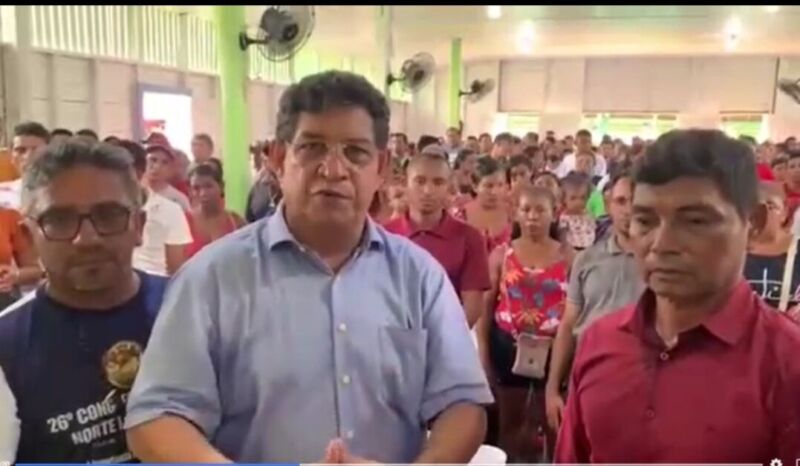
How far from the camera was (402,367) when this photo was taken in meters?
1.28

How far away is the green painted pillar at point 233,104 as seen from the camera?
6609 millimetres

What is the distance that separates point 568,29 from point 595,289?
34.8 feet

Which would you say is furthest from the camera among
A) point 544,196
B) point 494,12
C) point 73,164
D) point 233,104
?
point 494,12

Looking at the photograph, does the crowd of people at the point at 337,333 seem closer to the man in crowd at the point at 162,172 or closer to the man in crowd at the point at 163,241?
the man in crowd at the point at 163,241

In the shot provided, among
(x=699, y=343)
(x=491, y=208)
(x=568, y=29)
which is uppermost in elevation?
(x=568, y=29)

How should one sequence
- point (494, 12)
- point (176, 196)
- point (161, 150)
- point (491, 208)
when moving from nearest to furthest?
point (491, 208) < point (176, 196) < point (161, 150) < point (494, 12)

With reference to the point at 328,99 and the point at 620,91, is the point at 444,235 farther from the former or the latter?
the point at 620,91

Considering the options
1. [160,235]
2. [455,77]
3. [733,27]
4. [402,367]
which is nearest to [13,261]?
[160,235]

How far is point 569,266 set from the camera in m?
2.96

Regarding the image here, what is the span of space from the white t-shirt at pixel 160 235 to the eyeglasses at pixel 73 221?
6.38 feet

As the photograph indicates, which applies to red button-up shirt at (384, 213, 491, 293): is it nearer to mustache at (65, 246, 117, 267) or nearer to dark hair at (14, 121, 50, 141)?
mustache at (65, 246, 117, 267)

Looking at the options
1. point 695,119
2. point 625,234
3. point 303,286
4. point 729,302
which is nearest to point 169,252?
point 625,234

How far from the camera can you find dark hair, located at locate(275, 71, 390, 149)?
4.21ft

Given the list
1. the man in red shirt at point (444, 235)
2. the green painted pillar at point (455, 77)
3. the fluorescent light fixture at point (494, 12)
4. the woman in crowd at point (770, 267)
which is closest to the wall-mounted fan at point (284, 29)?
the man in red shirt at point (444, 235)
